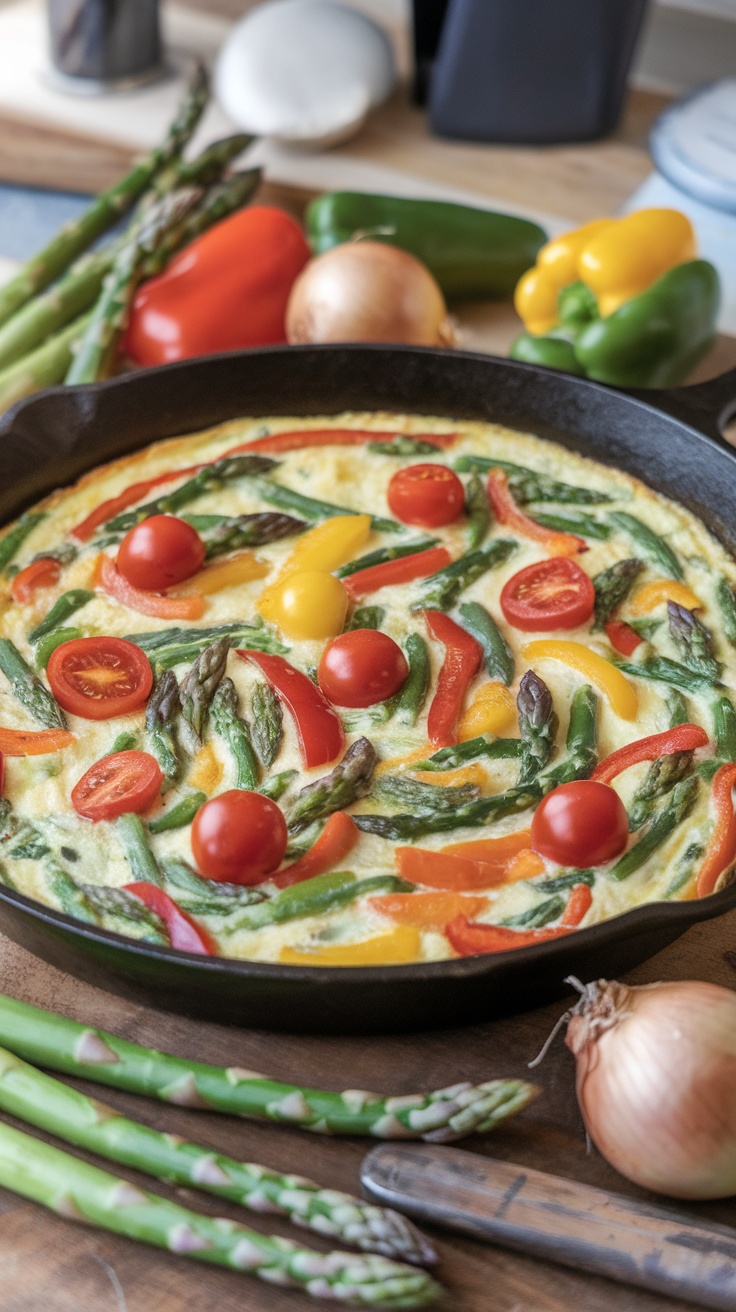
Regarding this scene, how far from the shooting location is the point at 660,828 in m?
3.04

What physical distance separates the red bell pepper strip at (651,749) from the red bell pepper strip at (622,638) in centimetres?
37

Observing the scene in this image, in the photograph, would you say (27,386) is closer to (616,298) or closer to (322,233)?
(322,233)

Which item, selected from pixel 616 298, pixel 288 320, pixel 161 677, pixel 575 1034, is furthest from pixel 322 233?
pixel 575 1034

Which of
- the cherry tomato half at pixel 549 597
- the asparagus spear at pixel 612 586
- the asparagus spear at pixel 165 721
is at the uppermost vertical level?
the asparagus spear at pixel 165 721

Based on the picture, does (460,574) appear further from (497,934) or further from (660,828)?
(497,934)

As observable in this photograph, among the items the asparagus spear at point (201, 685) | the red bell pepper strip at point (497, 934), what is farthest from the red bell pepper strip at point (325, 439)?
the red bell pepper strip at point (497, 934)

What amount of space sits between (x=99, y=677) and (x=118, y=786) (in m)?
0.41

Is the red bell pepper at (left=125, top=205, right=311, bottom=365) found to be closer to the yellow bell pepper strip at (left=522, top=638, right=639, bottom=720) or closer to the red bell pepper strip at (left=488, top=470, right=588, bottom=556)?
the red bell pepper strip at (left=488, top=470, right=588, bottom=556)

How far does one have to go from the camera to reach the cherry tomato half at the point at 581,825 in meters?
2.89

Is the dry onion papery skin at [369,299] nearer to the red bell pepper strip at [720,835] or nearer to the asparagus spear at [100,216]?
the asparagus spear at [100,216]

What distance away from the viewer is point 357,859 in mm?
2998

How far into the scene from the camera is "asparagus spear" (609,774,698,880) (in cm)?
296

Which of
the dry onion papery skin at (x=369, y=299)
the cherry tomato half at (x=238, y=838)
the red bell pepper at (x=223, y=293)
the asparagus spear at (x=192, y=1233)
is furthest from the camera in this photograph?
the red bell pepper at (x=223, y=293)

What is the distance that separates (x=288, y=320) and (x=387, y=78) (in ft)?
6.89
